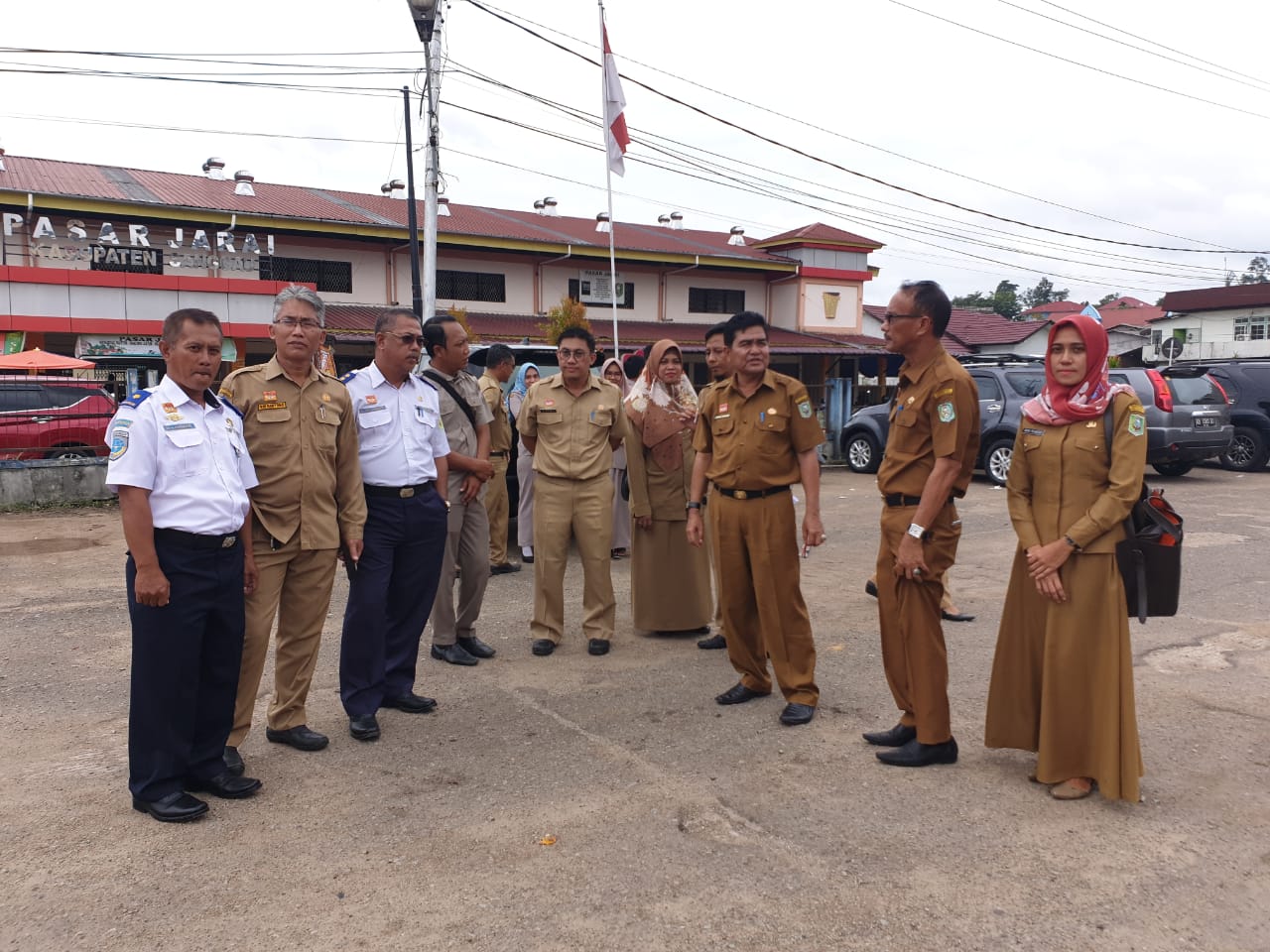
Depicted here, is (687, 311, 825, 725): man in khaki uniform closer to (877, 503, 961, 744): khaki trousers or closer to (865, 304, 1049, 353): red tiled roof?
(877, 503, 961, 744): khaki trousers

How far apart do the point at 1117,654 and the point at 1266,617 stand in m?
3.73

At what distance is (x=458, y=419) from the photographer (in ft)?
17.7

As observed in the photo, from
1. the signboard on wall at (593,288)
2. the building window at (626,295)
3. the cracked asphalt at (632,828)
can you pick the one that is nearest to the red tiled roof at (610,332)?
the building window at (626,295)

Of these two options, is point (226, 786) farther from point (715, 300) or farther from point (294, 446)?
point (715, 300)

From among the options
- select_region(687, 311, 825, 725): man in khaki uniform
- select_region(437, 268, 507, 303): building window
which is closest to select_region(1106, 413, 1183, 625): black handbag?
select_region(687, 311, 825, 725): man in khaki uniform

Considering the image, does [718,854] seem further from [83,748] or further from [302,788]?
[83,748]

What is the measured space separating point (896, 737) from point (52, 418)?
11758mm

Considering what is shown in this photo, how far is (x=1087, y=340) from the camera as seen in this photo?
3510 millimetres

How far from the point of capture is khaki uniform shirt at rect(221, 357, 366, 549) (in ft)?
12.8

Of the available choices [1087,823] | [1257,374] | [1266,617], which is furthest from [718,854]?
[1257,374]

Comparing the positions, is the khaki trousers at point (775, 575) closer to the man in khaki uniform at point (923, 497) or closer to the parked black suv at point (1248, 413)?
the man in khaki uniform at point (923, 497)

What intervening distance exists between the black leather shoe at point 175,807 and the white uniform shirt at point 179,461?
98cm

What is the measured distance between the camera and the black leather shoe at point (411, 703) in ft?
15.3

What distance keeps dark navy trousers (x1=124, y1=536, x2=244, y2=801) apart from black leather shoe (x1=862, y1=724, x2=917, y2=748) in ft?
8.73
